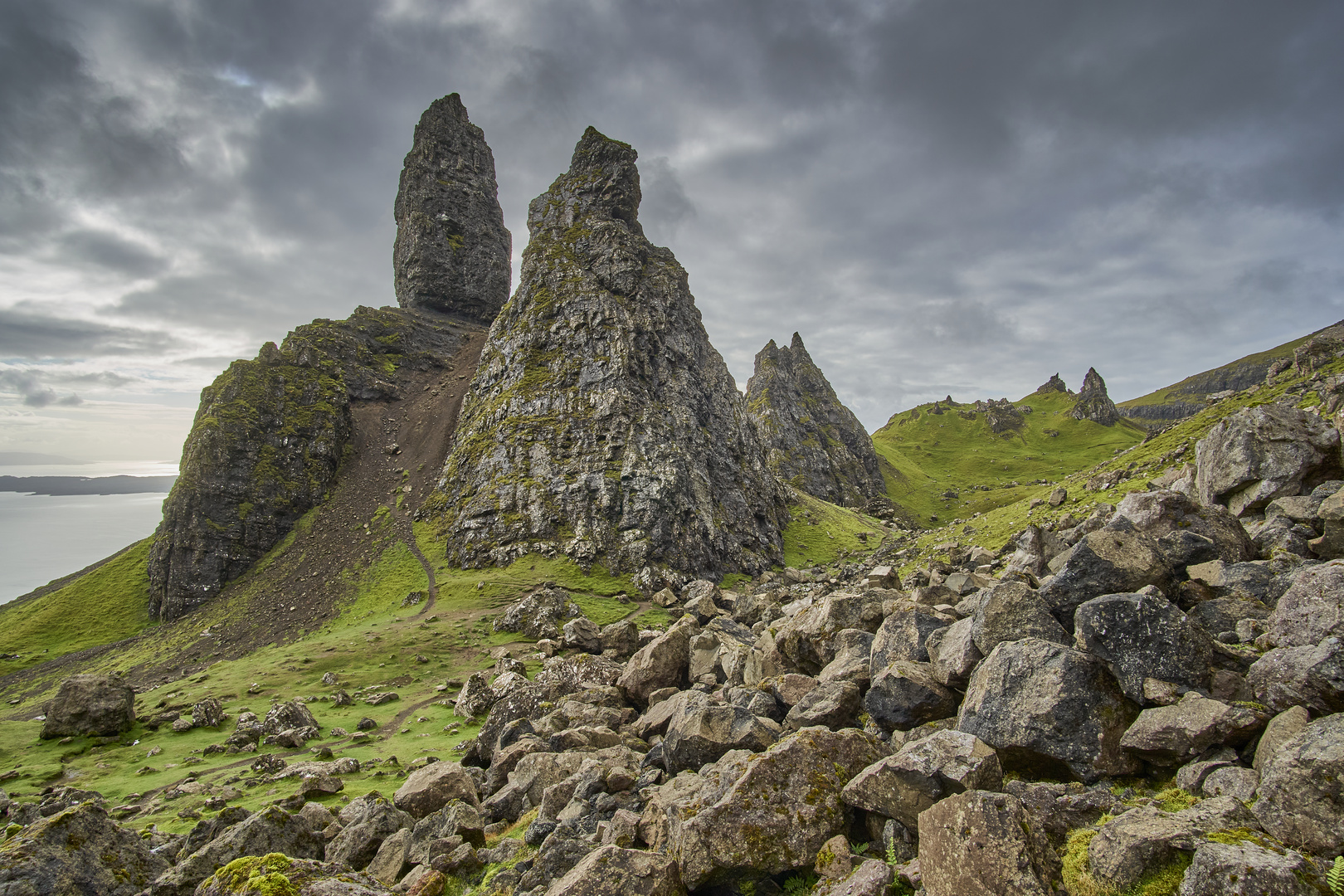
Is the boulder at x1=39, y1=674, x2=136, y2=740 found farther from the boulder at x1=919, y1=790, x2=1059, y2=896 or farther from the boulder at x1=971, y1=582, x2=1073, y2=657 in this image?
the boulder at x1=971, y1=582, x2=1073, y2=657

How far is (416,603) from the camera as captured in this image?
7131 cm

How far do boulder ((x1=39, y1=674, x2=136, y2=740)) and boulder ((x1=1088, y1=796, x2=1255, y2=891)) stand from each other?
52849 millimetres

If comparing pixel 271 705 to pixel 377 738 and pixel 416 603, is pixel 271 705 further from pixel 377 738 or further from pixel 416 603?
pixel 416 603

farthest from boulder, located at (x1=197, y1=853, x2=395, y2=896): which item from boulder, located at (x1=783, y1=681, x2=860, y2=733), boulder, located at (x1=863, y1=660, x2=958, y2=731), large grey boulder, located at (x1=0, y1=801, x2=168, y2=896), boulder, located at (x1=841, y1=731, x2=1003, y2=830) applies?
boulder, located at (x1=863, y1=660, x2=958, y2=731)

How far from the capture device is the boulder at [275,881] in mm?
10539

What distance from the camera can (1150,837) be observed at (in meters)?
7.12

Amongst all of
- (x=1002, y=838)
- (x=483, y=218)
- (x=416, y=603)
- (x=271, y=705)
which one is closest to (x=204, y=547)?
(x=416, y=603)

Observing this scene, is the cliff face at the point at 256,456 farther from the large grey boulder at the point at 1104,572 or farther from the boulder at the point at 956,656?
the large grey boulder at the point at 1104,572

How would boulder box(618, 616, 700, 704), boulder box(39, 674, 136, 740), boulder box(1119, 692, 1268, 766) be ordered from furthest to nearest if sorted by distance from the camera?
1. boulder box(39, 674, 136, 740)
2. boulder box(618, 616, 700, 704)
3. boulder box(1119, 692, 1268, 766)

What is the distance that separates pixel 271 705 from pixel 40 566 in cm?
15939

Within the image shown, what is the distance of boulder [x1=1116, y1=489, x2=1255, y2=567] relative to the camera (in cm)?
1592

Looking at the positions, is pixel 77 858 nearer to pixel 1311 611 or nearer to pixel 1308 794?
pixel 1308 794

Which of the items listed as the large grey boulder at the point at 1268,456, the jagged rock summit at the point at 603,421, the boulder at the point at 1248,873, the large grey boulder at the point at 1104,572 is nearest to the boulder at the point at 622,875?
the boulder at the point at 1248,873

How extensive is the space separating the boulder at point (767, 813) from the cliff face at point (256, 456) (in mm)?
106007
